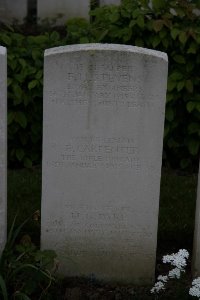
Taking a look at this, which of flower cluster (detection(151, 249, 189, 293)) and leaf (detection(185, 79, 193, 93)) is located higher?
leaf (detection(185, 79, 193, 93))

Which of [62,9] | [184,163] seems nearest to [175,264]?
[184,163]

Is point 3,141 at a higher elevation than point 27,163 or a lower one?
higher

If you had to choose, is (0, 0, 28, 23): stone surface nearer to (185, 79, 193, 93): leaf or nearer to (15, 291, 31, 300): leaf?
(185, 79, 193, 93): leaf

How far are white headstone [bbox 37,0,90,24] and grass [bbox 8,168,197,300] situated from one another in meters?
6.39

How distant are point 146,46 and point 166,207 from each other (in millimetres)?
1640

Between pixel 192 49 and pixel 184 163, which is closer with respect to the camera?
pixel 192 49

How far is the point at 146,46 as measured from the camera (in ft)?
21.4

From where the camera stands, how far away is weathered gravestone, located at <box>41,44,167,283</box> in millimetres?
4293

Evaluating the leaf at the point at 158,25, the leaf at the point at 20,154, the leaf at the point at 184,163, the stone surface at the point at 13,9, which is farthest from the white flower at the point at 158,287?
the stone surface at the point at 13,9

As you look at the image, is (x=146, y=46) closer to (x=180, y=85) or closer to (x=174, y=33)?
(x=174, y=33)

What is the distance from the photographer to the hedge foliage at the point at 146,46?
251 inches

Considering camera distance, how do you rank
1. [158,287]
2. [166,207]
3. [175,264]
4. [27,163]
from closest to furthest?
[175,264] → [158,287] → [166,207] → [27,163]

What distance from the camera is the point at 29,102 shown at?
21.1 ft

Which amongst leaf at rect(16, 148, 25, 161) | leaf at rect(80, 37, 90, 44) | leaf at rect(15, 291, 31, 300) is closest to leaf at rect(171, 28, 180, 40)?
leaf at rect(80, 37, 90, 44)
